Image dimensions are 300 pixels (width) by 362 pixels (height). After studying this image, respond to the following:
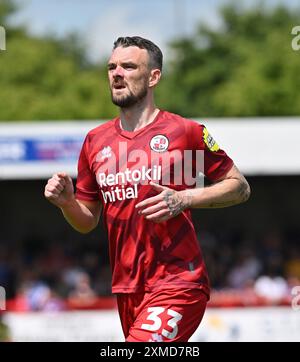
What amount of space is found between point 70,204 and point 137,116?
72 centimetres

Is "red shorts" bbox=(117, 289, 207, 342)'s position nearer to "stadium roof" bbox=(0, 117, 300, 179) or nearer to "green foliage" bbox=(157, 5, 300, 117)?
"stadium roof" bbox=(0, 117, 300, 179)

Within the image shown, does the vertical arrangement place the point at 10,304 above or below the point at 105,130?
below

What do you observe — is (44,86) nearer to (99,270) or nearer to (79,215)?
(99,270)

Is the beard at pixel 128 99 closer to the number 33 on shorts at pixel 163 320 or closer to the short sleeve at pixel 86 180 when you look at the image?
the short sleeve at pixel 86 180

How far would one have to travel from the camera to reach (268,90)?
1288 inches

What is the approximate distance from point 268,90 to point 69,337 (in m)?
17.3

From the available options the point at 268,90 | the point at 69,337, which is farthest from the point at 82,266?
the point at 268,90

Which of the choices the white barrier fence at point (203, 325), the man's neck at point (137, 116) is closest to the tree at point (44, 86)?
the white barrier fence at point (203, 325)

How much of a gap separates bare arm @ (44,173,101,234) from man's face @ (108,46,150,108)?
0.62 meters

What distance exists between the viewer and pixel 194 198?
251 inches

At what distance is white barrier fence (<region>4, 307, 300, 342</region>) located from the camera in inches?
667
